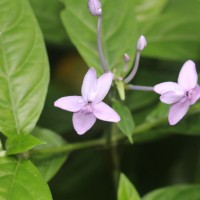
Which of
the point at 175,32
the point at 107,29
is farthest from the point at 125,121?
the point at 175,32

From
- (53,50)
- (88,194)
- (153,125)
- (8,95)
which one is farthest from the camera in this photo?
(53,50)

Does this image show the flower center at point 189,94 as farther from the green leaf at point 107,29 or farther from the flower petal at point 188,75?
the green leaf at point 107,29

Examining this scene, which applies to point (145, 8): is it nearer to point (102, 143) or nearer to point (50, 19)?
point (50, 19)

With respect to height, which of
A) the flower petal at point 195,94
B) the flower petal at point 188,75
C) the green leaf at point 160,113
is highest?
the flower petal at point 188,75

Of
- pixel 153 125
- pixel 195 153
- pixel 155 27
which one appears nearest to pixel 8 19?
pixel 153 125

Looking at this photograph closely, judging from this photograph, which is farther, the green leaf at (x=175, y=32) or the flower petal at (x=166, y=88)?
the green leaf at (x=175, y=32)

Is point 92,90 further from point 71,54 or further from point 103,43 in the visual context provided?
point 71,54

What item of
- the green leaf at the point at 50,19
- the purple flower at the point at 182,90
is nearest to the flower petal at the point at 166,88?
the purple flower at the point at 182,90
